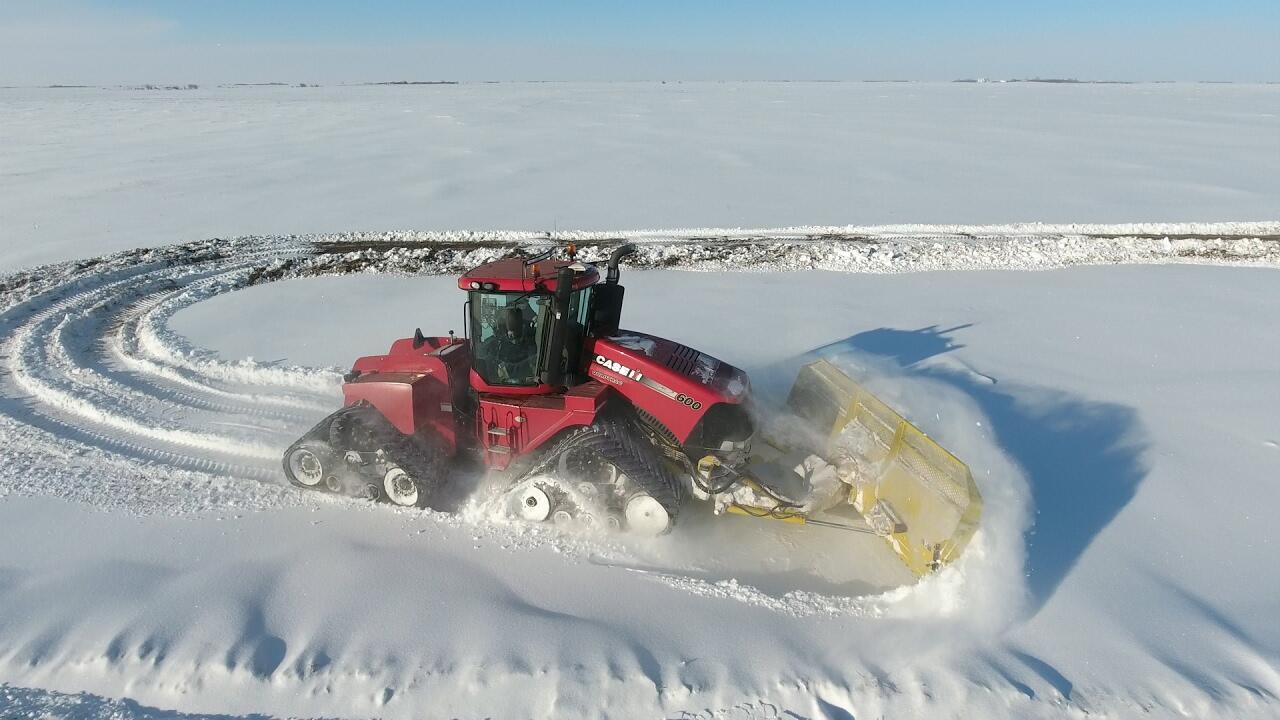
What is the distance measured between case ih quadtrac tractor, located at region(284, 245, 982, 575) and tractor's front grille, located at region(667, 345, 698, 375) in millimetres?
19

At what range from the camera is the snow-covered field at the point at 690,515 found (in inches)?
159

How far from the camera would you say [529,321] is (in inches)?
215

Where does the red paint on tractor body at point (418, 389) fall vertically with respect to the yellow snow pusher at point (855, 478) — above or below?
below

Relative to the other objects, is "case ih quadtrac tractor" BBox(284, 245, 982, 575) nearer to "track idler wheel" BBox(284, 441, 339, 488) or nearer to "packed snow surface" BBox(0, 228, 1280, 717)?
"track idler wheel" BBox(284, 441, 339, 488)

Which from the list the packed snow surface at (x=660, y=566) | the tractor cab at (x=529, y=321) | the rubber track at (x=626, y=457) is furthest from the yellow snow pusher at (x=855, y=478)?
the tractor cab at (x=529, y=321)

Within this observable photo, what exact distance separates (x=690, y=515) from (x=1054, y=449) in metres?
3.37

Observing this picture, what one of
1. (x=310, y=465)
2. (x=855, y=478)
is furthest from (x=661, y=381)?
(x=310, y=465)

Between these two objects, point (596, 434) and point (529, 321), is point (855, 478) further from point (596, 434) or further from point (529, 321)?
point (529, 321)

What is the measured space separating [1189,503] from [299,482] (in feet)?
22.8

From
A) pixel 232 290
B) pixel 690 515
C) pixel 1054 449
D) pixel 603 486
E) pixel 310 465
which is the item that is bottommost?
pixel 232 290

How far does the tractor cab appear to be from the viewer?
5336mm

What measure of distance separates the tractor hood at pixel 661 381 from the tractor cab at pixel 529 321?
8.3 inches

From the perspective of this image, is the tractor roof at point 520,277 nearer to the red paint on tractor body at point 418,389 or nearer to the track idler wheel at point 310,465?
the red paint on tractor body at point 418,389

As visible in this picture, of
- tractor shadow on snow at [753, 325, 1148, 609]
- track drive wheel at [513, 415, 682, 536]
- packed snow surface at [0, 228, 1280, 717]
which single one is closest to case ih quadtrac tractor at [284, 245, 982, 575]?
track drive wheel at [513, 415, 682, 536]
